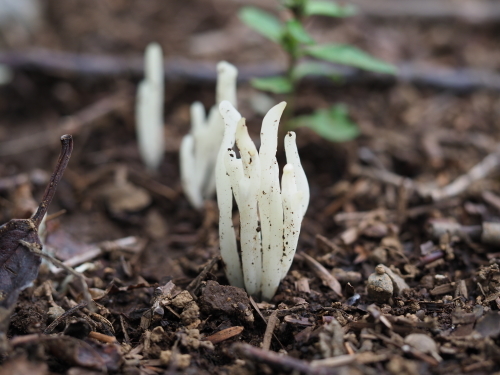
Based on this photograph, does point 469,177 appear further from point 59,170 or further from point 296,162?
point 59,170

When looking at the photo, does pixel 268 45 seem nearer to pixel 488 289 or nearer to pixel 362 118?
pixel 362 118

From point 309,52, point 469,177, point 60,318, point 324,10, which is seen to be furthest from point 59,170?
point 469,177

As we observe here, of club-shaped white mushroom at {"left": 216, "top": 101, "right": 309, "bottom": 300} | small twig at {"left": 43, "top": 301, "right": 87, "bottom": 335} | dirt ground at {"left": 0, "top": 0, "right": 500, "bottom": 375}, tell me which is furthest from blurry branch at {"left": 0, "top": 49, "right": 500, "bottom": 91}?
small twig at {"left": 43, "top": 301, "right": 87, "bottom": 335}

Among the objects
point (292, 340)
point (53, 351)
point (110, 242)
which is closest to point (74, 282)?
point (110, 242)

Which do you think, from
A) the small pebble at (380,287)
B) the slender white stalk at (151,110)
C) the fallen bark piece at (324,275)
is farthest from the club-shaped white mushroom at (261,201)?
the slender white stalk at (151,110)

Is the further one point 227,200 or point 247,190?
point 227,200

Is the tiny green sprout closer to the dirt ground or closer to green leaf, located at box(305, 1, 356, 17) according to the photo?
green leaf, located at box(305, 1, 356, 17)

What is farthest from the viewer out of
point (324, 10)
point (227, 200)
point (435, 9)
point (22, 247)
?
point (435, 9)
